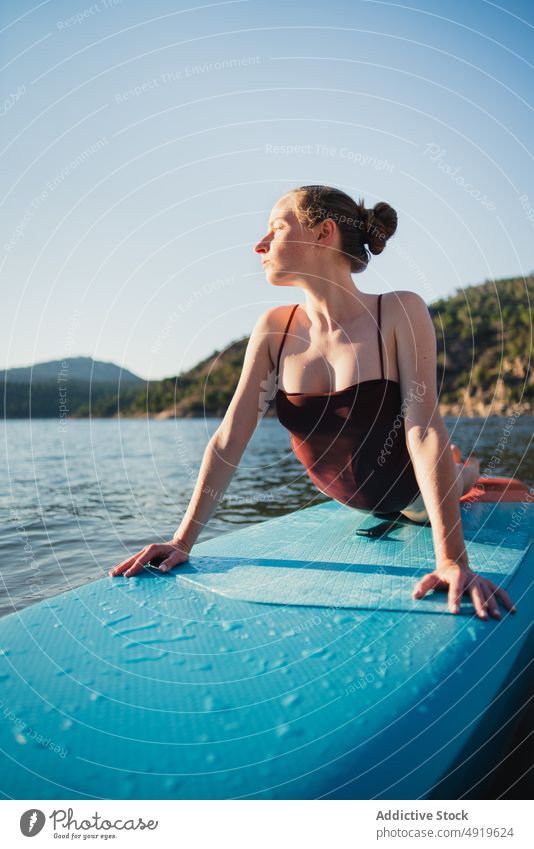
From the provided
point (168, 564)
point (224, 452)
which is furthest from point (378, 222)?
point (168, 564)

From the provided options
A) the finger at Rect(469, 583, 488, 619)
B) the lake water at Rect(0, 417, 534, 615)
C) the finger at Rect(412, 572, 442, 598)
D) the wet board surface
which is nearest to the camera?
the wet board surface

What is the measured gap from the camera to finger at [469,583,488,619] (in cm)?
171

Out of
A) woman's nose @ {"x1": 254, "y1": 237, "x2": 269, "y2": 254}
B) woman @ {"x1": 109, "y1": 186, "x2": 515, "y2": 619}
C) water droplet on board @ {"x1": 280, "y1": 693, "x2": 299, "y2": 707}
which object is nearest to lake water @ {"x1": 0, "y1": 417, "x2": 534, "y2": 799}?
water droplet on board @ {"x1": 280, "y1": 693, "x2": 299, "y2": 707}

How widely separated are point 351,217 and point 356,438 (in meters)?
0.87

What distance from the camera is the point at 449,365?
46.0 m

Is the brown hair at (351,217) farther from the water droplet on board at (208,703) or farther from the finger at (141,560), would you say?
the water droplet on board at (208,703)

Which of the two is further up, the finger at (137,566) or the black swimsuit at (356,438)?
the black swimsuit at (356,438)

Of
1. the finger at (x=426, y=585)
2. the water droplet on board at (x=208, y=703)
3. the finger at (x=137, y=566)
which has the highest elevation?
the finger at (x=426, y=585)

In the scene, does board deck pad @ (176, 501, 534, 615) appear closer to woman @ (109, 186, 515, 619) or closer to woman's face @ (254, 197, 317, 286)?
woman @ (109, 186, 515, 619)

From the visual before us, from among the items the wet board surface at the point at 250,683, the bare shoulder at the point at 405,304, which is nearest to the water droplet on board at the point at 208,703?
the wet board surface at the point at 250,683

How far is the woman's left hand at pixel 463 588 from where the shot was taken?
1.72 m

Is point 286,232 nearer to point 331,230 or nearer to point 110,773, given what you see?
point 331,230

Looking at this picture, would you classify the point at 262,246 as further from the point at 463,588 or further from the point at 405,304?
the point at 463,588
